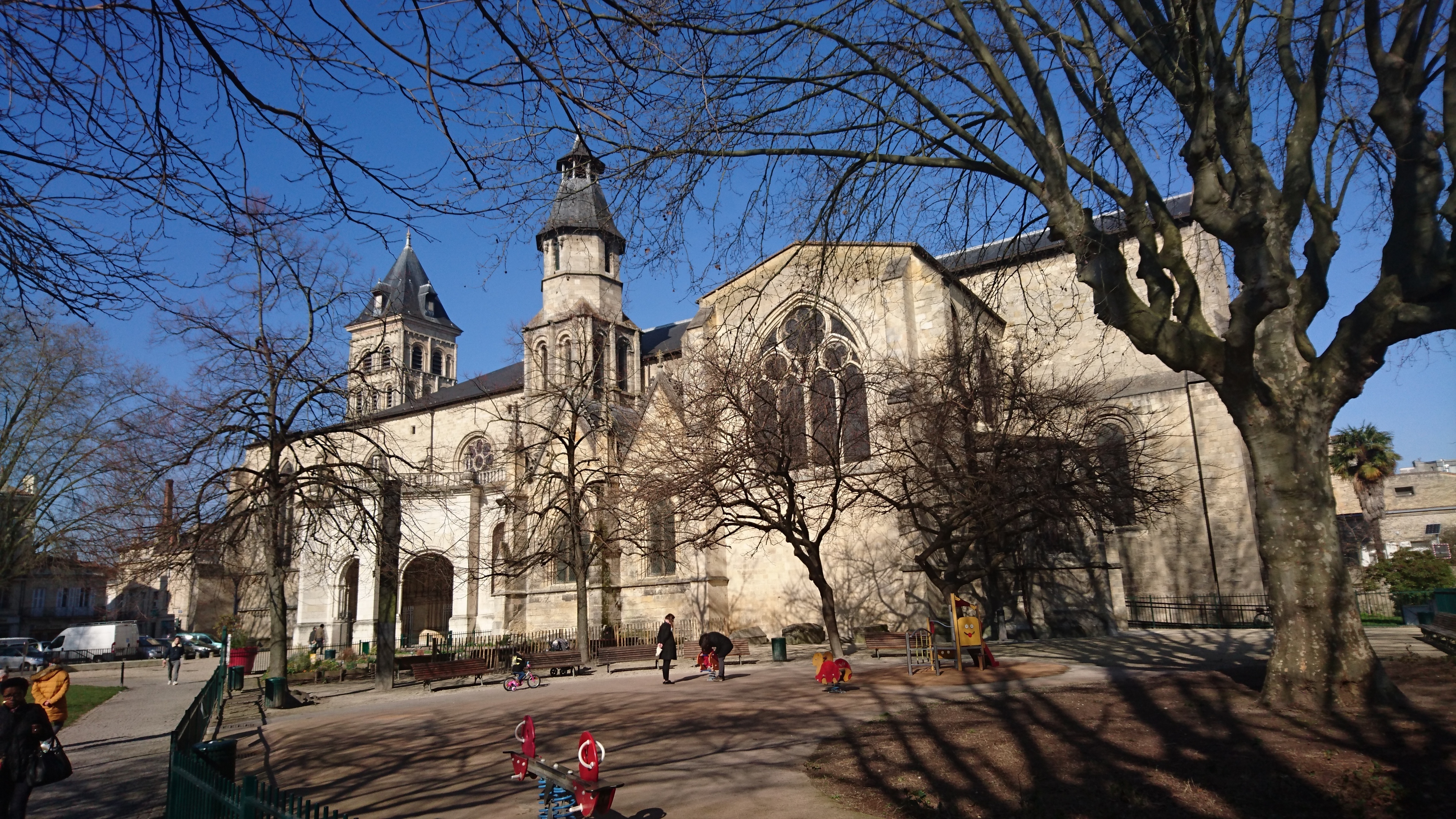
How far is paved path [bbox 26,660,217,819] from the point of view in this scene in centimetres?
866

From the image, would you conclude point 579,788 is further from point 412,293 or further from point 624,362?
point 412,293

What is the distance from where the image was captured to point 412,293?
58031mm

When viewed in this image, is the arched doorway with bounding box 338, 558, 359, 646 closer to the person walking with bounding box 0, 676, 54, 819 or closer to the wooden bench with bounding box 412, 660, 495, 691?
the wooden bench with bounding box 412, 660, 495, 691

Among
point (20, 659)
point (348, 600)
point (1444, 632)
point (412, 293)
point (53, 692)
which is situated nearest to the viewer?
point (53, 692)

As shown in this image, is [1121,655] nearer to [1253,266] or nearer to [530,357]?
[1253,266]

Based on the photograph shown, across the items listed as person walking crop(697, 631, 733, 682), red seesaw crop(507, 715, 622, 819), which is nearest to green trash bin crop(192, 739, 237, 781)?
red seesaw crop(507, 715, 622, 819)

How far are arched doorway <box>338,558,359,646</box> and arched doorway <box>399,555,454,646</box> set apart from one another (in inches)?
83.2

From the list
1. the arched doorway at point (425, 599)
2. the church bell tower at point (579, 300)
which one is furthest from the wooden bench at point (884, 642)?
the arched doorway at point (425, 599)

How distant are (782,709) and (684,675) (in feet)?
22.7

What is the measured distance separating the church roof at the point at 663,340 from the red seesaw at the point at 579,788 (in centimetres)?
3241

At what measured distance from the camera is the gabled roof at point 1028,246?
1012cm

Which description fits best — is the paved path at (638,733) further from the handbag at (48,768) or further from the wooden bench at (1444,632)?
the handbag at (48,768)

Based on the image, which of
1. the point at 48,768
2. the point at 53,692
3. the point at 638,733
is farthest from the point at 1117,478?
the point at 53,692

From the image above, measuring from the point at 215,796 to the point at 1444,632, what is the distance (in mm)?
15578
